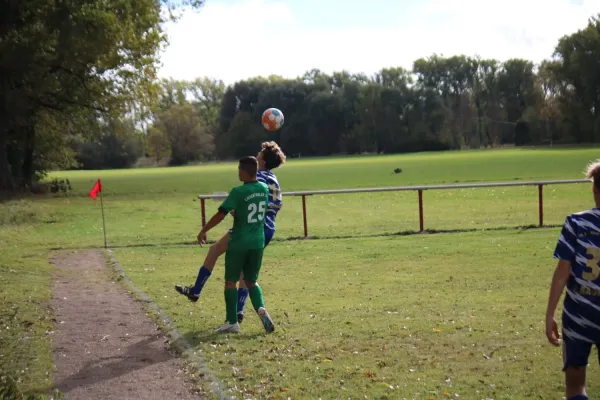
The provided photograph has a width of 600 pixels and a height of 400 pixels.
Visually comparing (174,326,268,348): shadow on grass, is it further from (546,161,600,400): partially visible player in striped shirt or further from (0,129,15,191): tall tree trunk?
(0,129,15,191): tall tree trunk

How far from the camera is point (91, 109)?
42.2 meters

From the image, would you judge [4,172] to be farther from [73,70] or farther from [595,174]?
[595,174]

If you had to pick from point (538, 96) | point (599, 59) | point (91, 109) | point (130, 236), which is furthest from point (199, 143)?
point (130, 236)

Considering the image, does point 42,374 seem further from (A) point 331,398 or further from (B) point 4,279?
(B) point 4,279

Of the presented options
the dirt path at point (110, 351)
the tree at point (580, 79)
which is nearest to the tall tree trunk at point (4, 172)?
the dirt path at point (110, 351)

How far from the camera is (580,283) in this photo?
438 cm

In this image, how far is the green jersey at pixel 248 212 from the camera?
7.97m

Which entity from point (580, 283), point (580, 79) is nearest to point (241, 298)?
point (580, 283)

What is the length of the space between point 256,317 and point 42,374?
306 cm

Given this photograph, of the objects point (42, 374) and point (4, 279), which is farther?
point (4, 279)

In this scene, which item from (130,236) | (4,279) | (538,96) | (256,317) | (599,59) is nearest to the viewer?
(256,317)

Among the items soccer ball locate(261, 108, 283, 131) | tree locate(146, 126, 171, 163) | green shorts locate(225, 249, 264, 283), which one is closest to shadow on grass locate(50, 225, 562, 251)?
soccer ball locate(261, 108, 283, 131)

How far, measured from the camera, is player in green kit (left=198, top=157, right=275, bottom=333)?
8.00m

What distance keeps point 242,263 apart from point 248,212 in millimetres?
581
